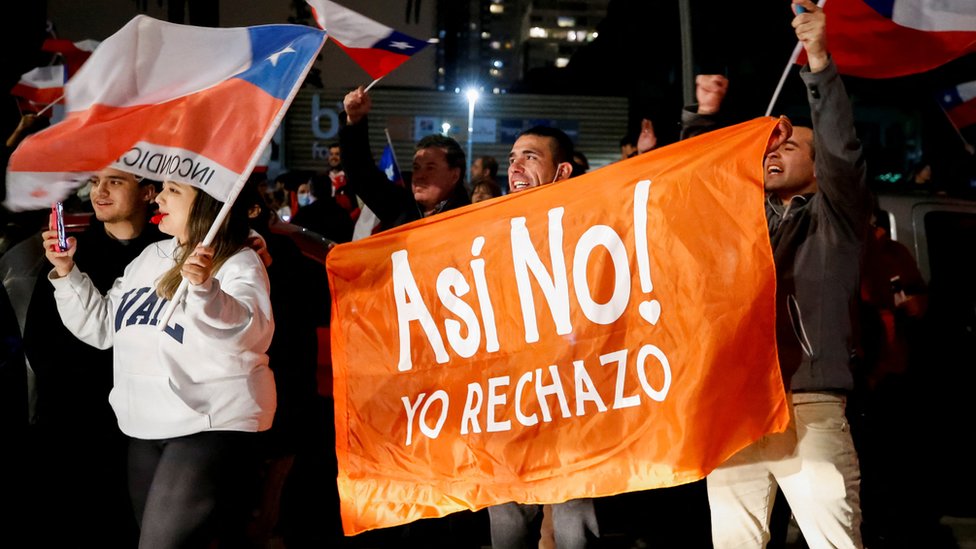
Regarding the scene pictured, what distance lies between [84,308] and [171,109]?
95 centimetres

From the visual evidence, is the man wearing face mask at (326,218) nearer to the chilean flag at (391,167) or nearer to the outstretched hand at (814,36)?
the chilean flag at (391,167)

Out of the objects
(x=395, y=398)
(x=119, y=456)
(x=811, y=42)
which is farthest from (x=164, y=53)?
(x=811, y=42)

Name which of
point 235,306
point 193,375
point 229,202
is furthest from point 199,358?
point 229,202

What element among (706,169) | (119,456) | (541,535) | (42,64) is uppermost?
(42,64)

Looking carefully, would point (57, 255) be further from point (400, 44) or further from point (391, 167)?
Answer: point (391, 167)

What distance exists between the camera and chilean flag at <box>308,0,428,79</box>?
4469 millimetres

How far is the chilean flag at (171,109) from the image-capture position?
12.2 feet

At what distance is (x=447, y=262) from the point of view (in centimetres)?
425

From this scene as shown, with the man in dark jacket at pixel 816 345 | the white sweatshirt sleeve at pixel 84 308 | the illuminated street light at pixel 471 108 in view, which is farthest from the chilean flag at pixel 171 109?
the illuminated street light at pixel 471 108

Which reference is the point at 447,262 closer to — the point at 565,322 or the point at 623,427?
the point at 565,322

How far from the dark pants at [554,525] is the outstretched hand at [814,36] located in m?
1.94

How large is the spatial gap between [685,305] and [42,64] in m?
11.0

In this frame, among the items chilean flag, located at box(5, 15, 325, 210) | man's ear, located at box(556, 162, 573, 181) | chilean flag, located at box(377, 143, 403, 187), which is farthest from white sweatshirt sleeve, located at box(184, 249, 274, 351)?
chilean flag, located at box(377, 143, 403, 187)

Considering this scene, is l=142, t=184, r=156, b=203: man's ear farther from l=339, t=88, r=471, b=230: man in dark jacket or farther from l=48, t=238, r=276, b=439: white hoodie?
l=339, t=88, r=471, b=230: man in dark jacket
